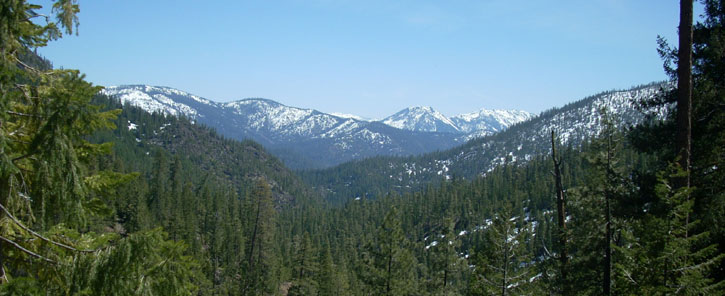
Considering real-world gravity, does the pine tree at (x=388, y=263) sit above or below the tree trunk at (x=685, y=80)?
below

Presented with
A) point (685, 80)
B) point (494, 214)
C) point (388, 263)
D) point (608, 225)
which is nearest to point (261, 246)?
point (388, 263)

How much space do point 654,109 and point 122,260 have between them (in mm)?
16088

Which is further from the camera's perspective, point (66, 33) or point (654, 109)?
point (654, 109)

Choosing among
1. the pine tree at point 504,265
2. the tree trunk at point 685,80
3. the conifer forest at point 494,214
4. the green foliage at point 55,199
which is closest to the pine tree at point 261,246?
the conifer forest at point 494,214

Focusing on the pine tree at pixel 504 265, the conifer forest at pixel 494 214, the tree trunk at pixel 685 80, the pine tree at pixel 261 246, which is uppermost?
the tree trunk at pixel 685 80

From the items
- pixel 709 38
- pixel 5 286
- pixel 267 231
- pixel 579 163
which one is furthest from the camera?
pixel 579 163

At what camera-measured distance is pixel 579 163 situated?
125312 millimetres

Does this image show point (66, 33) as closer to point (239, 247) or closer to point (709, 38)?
point (709, 38)

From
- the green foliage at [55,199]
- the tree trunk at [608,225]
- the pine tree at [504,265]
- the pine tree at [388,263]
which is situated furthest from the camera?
the pine tree at [388,263]

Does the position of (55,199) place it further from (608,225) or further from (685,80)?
(608,225)

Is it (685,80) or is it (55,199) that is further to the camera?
(685,80)

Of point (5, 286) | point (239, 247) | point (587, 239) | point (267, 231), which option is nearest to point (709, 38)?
point (587, 239)

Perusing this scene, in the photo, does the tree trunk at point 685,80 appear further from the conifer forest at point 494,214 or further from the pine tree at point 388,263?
the pine tree at point 388,263

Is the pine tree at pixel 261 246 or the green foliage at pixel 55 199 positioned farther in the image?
the pine tree at pixel 261 246
